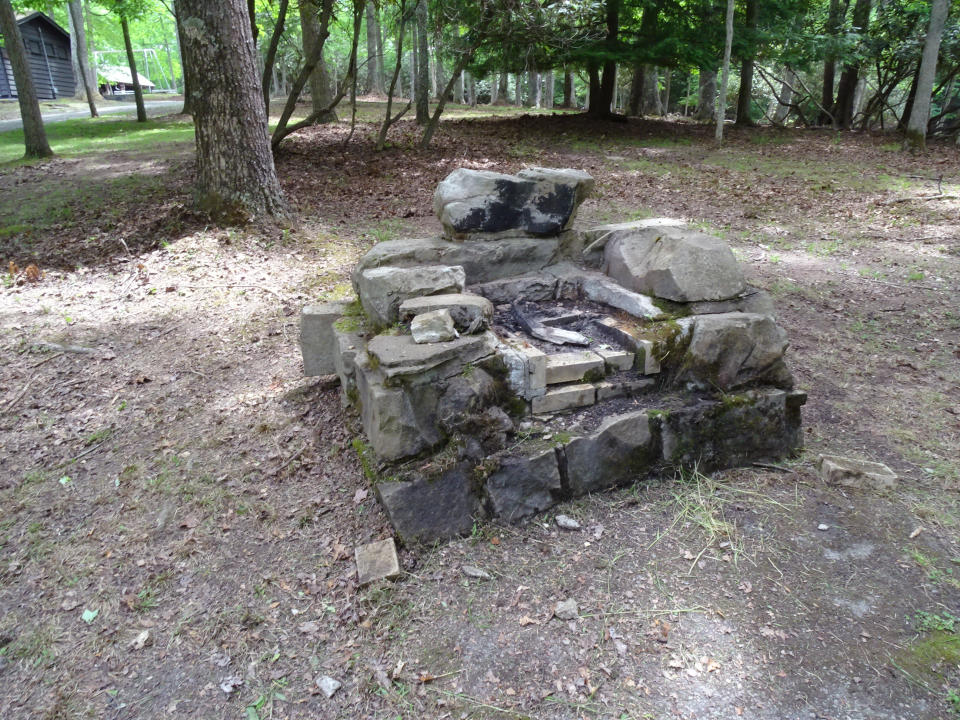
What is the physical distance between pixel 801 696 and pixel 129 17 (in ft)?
72.3

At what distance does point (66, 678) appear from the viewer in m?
2.28

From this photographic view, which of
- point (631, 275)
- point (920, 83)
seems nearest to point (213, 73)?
point (631, 275)

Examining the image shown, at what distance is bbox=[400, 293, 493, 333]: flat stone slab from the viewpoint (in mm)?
3119

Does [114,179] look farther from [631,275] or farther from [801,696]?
[801,696]

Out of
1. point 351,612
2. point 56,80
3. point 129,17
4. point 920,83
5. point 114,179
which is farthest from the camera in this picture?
point 56,80

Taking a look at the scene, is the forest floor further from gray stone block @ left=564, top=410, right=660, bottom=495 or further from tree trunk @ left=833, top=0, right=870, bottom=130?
tree trunk @ left=833, top=0, right=870, bottom=130

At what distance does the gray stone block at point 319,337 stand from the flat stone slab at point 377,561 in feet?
4.64

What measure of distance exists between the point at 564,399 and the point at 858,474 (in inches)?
60.6

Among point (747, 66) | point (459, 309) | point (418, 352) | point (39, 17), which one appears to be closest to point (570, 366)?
point (459, 309)

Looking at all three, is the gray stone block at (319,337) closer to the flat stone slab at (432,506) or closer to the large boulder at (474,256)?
the large boulder at (474,256)

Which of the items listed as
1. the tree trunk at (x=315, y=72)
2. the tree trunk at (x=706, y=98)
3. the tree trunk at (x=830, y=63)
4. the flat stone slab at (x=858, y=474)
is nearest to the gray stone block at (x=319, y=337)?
the flat stone slab at (x=858, y=474)

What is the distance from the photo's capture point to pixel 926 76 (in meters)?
10.9

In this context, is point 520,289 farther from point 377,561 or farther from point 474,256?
point 377,561

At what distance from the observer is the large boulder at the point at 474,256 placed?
12.6ft
